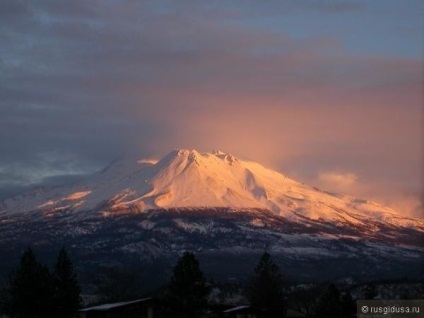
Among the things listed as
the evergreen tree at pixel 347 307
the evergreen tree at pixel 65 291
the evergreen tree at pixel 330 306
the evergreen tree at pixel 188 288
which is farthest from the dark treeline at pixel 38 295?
the evergreen tree at pixel 347 307

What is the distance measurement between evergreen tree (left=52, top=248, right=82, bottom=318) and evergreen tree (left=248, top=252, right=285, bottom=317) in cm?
1969

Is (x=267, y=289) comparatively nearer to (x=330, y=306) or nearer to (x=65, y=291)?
(x=330, y=306)

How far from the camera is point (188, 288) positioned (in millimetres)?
102188

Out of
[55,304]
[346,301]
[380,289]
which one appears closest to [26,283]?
[55,304]

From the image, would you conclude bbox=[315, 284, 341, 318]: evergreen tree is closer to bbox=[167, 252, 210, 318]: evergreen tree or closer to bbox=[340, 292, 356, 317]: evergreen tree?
bbox=[340, 292, 356, 317]: evergreen tree

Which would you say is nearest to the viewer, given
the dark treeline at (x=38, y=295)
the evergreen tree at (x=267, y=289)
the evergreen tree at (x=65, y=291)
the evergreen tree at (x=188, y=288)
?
the evergreen tree at (x=188, y=288)

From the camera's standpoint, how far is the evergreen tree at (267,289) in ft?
381

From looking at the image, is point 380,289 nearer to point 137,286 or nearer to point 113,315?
point 137,286

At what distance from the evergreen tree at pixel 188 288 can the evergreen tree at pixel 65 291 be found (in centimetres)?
1142

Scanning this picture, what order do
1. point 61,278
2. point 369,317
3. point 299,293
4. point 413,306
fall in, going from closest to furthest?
1. point 369,317
2. point 413,306
3. point 61,278
4. point 299,293

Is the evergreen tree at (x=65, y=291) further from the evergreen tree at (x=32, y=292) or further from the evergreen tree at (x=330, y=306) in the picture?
the evergreen tree at (x=330, y=306)

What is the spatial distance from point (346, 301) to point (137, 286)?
64380mm

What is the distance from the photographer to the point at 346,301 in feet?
375

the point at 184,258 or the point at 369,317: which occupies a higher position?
the point at 184,258
